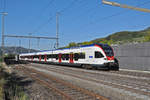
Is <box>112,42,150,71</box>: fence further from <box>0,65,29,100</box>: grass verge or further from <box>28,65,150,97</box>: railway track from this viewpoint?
<box>0,65,29,100</box>: grass verge

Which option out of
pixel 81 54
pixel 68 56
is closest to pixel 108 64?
pixel 81 54

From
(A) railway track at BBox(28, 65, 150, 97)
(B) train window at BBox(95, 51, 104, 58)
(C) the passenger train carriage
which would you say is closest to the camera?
(A) railway track at BBox(28, 65, 150, 97)

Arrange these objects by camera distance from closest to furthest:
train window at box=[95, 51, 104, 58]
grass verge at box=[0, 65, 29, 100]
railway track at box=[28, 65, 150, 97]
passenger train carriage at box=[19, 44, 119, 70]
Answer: grass verge at box=[0, 65, 29, 100] < railway track at box=[28, 65, 150, 97] < passenger train carriage at box=[19, 44, 119, 70] < train window at box=[95, 51, 104, 58]

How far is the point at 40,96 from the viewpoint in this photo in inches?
277

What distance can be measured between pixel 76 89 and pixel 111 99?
2245 mm

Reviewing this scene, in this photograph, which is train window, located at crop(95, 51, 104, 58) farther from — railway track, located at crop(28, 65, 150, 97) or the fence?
railway track, located at crop(28, 65, 150, 97)

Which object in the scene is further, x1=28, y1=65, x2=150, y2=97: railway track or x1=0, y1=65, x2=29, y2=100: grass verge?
x1=28, y1=65, x2=150, y2=97: railway track

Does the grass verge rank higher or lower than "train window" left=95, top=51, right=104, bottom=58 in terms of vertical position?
lower

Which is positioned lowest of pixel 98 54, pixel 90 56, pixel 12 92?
pixel 12 92

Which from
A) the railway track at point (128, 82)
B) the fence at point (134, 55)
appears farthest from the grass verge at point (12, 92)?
the fence at point (134, 55)

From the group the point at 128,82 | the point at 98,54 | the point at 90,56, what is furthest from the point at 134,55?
the point at 128,82

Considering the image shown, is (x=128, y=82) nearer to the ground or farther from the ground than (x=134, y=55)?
nearer to the ground

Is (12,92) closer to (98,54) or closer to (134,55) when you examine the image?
(98,54)

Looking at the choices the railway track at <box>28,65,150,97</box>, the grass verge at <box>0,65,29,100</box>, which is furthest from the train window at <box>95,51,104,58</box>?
the grass verge at <box>0,65,29,100</box>
